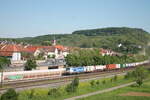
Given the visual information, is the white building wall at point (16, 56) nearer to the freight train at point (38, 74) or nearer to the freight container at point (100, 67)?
the freight train at point (38, 74)

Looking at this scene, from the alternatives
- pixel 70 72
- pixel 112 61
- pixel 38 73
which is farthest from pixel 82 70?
pixel 112 61

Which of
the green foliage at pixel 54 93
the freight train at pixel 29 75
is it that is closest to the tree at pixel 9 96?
the green foliage at pixel 54 93

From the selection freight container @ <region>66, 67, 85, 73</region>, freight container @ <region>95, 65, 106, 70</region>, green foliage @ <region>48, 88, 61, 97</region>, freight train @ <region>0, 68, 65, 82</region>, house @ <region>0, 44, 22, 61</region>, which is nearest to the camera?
green foliage @ <region>48, 88, 61, 97</region>

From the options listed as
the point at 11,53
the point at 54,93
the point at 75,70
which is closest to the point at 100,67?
the point at 75,70

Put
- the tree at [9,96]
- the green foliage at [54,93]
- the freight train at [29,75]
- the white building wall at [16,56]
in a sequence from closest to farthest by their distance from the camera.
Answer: the tree at [9,96] → the green foliage at [54,93] → the freight train at [29,75] → the white building wall at [16,56]

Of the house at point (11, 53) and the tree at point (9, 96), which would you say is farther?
the house at point (11, 53)

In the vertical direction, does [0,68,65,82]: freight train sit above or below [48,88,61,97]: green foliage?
above

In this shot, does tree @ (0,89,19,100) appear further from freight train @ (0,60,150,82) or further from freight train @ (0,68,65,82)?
freight train @ (0,68,65,82)

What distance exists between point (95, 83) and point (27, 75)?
18964mm

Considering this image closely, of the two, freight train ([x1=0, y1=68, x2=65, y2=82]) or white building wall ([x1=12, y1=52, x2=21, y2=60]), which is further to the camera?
white building wall ([x1=12, y1=52, x2=21, y2=60])

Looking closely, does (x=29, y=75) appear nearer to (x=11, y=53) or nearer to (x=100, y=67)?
(x=11, y=53)

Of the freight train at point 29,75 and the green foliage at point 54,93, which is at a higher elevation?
the freight train at point 29,75

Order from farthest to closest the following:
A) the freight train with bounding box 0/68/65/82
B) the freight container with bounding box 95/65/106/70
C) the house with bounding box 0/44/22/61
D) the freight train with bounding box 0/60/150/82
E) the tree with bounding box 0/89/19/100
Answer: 1. the freight container with bounding box 95/65/106/70
2. the house with bounding box 0/44/22/61
3. the freight train with bounding box 0/60/150/82
4. the freight train with bounding box 0/68/65/82
5. the tree with bounding box 0/89/19/100

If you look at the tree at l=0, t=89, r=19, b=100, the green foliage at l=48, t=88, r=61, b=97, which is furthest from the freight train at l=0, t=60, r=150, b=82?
the tree at l=0, t=89, r=19, b=100
